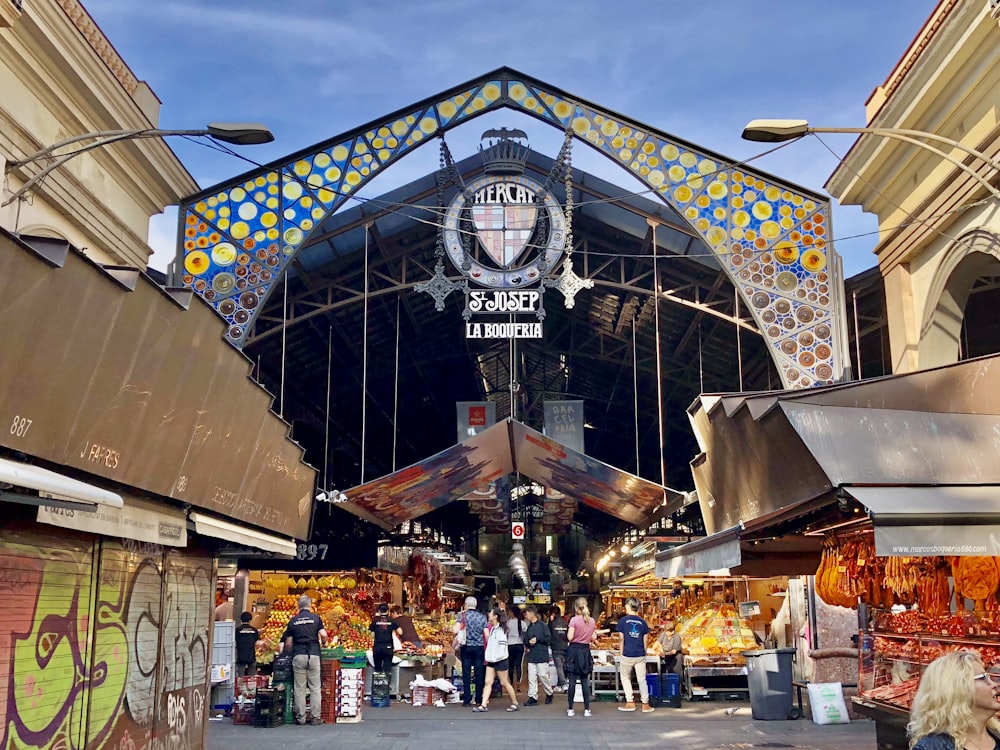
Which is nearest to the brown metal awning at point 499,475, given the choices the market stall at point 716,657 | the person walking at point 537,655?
the market stall at point 716,657

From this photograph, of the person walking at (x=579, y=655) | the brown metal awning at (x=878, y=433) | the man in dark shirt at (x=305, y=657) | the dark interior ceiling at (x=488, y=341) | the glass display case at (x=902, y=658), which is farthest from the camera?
the dark interior ceiling at (x=488, y=341)

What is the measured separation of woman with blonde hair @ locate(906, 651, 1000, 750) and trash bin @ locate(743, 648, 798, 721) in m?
9.49

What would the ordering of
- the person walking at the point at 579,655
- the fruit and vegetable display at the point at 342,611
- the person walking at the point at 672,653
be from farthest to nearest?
the fruit and vegetable display at the point at 342,611 → the person walking at the point at 672,653 → the person walking at the point at 579,655

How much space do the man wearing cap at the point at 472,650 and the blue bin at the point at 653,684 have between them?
2604 mm

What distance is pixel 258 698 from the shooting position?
12.7m

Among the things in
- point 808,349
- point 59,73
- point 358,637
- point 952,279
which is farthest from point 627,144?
point 358,637

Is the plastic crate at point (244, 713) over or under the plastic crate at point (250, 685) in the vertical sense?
under

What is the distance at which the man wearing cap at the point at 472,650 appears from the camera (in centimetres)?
1480

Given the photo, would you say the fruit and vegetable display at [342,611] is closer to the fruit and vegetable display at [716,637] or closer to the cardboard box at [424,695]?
the cardboard box at [424,695]

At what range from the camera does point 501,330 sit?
607 inches

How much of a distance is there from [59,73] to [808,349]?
34.3ft

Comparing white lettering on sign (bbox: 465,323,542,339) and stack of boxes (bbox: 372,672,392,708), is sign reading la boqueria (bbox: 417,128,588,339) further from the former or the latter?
stack of boxes (bbox: 372,672,392,708)

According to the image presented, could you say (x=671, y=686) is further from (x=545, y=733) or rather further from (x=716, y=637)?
(x=545, y=733)

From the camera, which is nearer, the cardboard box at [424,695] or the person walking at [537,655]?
the person walking at [537,655]
